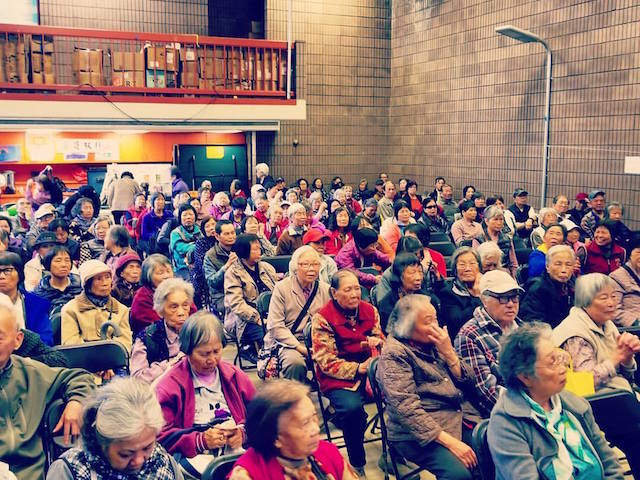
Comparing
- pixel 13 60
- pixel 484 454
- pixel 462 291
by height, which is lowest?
pixel 484 454

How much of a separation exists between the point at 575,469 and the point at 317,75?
42.1ft

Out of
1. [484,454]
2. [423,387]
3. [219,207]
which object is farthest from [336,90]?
[484,454]

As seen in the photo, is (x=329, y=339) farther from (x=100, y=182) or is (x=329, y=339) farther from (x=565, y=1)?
(x=100, y=182)

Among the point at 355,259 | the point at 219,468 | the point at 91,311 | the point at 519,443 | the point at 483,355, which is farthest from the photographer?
the point at 355,259

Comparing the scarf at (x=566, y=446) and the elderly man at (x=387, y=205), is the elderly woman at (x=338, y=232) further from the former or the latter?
the scarf at (x=566, y=446)

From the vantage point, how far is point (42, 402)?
9.28 feet

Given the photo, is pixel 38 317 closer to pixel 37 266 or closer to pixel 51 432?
pixel 37 266

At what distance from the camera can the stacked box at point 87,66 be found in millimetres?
11000

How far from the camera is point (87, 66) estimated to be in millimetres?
11047

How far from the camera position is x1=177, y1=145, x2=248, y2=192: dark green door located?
43.5 ft

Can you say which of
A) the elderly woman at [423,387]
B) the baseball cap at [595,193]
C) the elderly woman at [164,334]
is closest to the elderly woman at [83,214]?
the elderly woman at [164,334]

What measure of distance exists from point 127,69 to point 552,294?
29.3ft

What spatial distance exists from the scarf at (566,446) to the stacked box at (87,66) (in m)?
10.1

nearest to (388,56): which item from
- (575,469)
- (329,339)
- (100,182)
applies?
(100,182)
